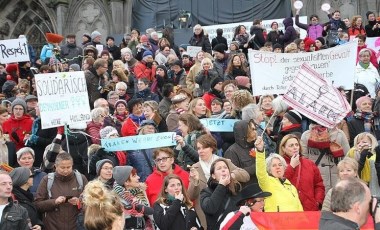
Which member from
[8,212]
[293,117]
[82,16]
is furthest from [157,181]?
[82,16]

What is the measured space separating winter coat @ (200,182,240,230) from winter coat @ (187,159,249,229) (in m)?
0.30

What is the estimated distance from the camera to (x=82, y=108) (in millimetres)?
12117

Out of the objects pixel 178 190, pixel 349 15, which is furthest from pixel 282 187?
pixel 349 15

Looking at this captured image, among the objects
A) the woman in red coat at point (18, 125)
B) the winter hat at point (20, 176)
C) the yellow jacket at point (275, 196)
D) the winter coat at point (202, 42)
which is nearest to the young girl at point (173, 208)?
Result: the yellow jacket at point (275, 196)

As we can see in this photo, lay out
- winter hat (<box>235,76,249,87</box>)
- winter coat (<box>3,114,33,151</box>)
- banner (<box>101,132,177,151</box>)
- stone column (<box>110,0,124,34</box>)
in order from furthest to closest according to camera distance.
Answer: stone column (<box>110,0,124,34</box>)
winter hat (<box>235,76,249,87</box>)
winter coat (<box>3,114,33,151</box>)
banner (<box>101,132,177,151</box>)

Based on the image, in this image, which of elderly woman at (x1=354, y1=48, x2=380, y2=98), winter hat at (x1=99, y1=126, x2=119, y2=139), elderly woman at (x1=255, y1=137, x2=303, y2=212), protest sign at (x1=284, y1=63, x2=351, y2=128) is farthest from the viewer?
elderly woman at (x1=354, y1=48, x2=380, y2=98)

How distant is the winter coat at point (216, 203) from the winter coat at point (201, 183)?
295 mm

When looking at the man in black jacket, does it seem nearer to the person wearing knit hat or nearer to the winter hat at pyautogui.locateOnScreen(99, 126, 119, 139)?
the person wearing knit hat

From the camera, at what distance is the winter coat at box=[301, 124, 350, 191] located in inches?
414

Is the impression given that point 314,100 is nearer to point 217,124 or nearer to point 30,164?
point 217,124

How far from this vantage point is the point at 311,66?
12570 millimetres

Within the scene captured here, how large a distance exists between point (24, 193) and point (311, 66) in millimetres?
4697

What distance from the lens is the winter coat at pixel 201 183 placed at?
912 cm

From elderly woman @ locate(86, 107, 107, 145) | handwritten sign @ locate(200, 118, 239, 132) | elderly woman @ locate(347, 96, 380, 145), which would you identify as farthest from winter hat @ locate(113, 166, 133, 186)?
elderly woman @ locate(347, 96, 380, 145)
